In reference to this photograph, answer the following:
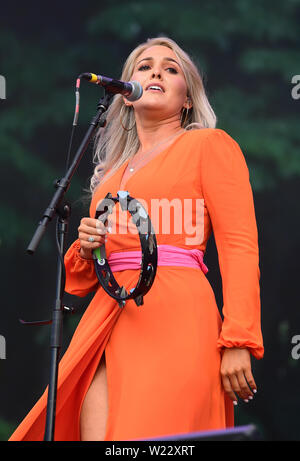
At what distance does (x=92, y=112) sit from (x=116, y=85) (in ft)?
9.08

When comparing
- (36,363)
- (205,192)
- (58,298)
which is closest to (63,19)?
(36,363)

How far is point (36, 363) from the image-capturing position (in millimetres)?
4504

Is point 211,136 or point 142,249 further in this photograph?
point 211,136

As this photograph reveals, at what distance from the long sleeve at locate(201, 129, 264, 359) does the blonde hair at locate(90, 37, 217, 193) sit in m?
0.32

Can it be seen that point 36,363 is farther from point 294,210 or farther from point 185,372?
point 185,372

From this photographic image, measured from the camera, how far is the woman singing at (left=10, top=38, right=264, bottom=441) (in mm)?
1988

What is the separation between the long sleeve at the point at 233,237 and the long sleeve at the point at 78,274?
1.54 feet

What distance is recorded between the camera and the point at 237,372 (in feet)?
6.59

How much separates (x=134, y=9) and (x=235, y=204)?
9.83ft
